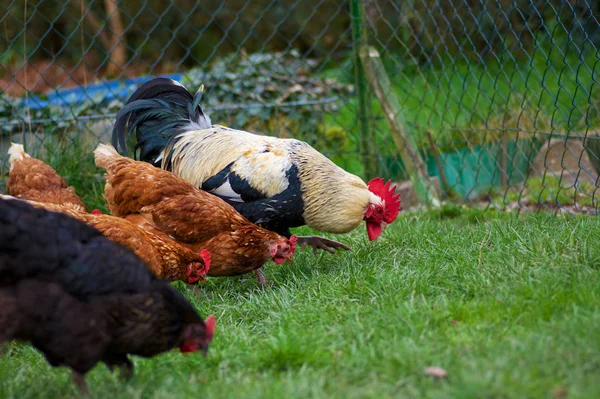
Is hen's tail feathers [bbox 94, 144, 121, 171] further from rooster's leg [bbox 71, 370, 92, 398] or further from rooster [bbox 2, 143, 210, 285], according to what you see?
rooster's leg [bbox 71, 370, 92, 398]

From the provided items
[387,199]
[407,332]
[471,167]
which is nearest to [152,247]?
[407,332]

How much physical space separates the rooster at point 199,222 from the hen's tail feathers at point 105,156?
24 cm

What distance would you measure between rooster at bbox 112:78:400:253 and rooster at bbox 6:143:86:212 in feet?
1.96

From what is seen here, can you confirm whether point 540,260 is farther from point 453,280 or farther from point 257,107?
point 257,107

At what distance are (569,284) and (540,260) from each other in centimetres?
47

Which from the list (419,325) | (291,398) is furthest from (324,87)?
(291,398)

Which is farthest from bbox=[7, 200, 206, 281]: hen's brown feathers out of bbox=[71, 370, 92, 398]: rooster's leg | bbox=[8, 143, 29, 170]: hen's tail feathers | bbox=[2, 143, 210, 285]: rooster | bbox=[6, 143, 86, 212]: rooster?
bbox=[8, 143, 29, 170]: hen's tail feathers

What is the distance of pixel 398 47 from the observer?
10062mm

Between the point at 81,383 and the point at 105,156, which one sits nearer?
the point at 81,383

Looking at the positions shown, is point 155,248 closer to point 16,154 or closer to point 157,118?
point 157,118

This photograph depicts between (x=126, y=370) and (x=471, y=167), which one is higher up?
(x=126, y=370)

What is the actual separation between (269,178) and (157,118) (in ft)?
4.44

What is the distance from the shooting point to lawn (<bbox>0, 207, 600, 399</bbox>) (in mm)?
2953

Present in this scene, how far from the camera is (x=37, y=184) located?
18.4 ft
